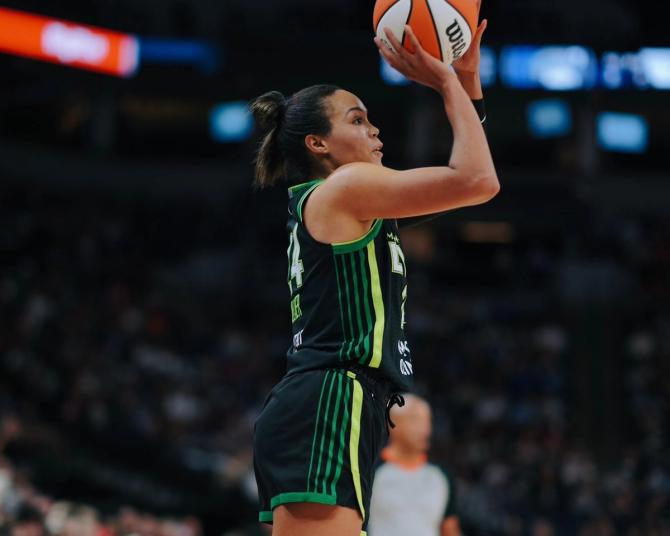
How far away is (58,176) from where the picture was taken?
23.8 m

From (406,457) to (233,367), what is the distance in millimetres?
12958

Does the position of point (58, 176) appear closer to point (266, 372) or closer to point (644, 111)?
point (266, 372)

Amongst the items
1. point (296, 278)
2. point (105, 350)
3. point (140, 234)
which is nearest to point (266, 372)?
point (105, 350)

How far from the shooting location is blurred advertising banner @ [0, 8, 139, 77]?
59.3ft

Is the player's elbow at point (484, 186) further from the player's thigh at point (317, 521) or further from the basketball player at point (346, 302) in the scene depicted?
the player's thigh at point (317, 521)

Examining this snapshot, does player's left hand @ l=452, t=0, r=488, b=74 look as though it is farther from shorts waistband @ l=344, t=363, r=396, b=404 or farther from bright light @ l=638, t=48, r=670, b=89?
bright light @ l=638, t=48, r=670, b=89

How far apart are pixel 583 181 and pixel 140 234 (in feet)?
29.4

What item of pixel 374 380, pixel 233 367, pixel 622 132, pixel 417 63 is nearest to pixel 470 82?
pixel 417 63

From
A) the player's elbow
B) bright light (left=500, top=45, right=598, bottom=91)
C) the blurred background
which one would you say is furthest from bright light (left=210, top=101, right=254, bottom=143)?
the player's elbow

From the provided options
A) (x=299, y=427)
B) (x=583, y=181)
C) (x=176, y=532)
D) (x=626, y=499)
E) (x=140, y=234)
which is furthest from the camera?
(x=140, y=234)

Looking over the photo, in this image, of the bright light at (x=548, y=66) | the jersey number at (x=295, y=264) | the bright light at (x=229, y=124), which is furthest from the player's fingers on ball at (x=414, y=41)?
the bright light at (x=229, y=124)

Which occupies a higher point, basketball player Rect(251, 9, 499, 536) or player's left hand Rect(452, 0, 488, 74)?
player's left hand Rect(452, 0, 488, 74)

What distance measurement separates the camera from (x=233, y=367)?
19125 mm

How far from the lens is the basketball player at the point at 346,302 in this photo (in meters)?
3.44
